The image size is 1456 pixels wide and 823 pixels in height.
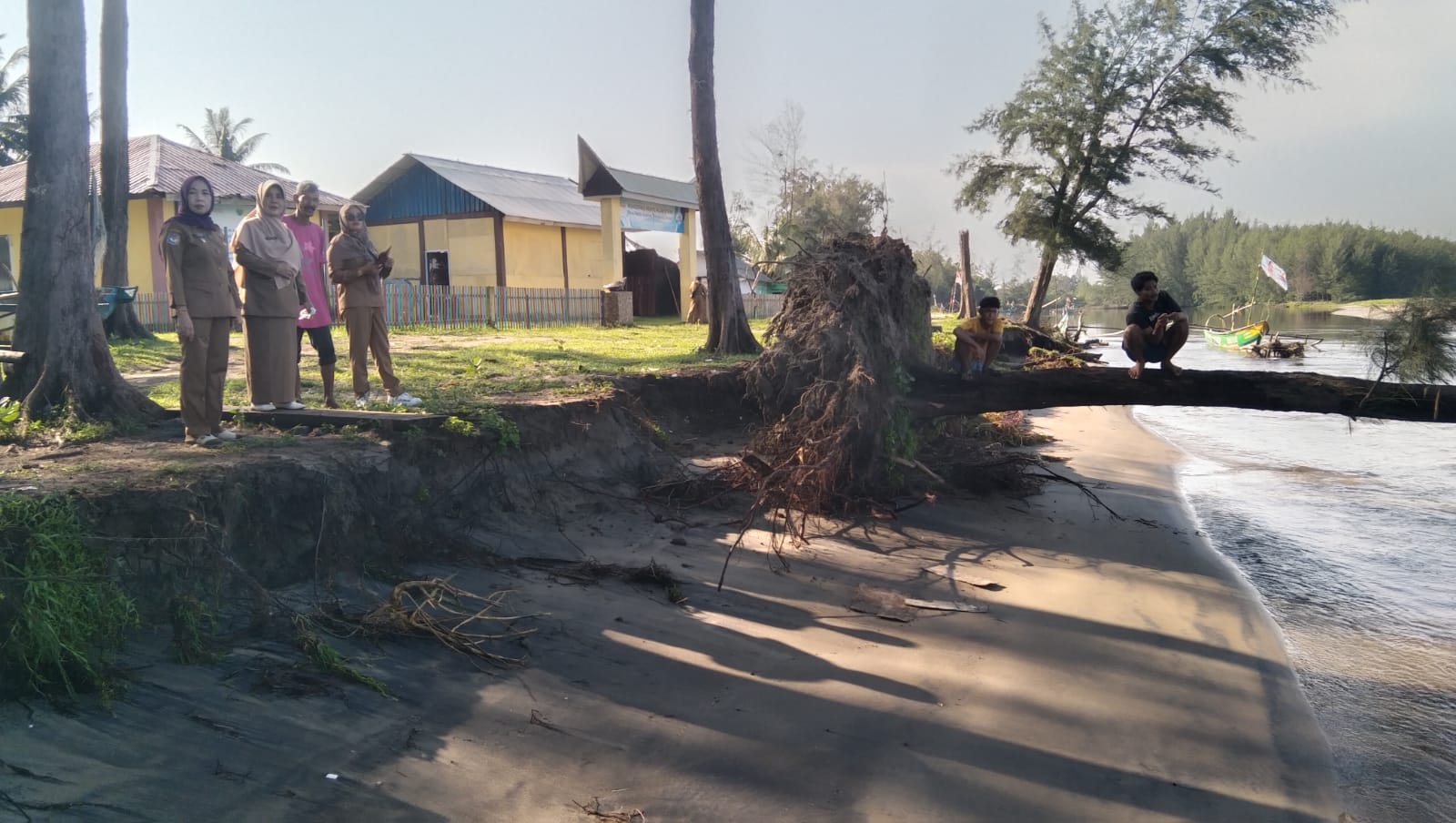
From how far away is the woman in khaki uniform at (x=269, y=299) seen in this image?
22.5ft

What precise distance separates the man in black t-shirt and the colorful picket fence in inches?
445

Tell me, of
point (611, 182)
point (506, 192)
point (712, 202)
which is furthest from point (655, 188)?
point (712, 202)

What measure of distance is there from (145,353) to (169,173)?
12.5 m

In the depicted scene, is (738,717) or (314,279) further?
(314,279)

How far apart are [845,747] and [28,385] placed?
656 cm

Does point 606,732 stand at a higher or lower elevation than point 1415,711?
higher

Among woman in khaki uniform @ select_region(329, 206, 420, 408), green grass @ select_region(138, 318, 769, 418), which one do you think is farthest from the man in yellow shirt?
woman in khaki uniform @ select_region(329, 206, 420, 408)

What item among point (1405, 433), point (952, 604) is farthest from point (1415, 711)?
point (1405, 433)

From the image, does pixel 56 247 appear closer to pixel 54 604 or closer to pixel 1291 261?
pixel 54 604

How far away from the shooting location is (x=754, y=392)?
10.0 metres

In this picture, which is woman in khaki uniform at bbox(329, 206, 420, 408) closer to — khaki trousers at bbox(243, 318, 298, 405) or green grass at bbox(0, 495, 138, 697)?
khaki trousers at bbox(243, 318, 298, 405)

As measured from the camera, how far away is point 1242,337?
39.2 m

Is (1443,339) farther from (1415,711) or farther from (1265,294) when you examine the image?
(1265,294)

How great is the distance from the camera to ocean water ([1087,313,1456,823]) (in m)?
5.37
